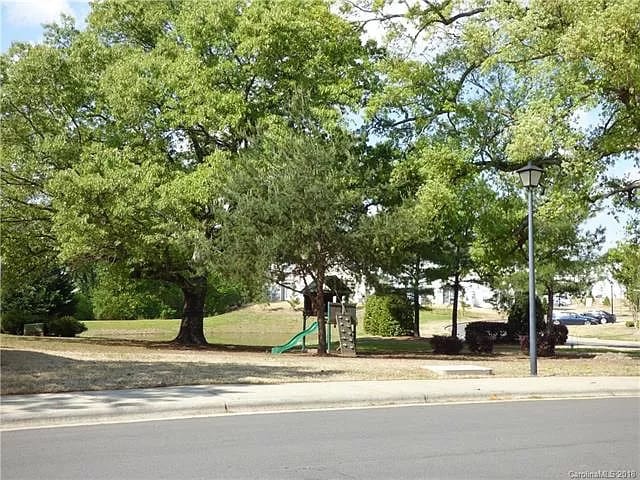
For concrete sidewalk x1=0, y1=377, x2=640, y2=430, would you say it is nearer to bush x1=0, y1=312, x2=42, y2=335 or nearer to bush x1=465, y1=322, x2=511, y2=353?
bush x1=465, y1=322, x2=511, y2=353

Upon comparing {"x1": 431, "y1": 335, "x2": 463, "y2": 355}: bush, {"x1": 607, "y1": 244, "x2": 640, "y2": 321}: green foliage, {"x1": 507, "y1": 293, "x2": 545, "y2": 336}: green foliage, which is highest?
{"x1": 607, "y1": 244, "x2": 640, "y2": 321}: green foliage

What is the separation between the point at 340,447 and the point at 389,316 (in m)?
32.2

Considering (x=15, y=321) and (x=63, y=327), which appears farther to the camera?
(x=15, y=321)

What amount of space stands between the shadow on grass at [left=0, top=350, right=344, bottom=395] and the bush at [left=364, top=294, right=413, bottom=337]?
72.7 feet

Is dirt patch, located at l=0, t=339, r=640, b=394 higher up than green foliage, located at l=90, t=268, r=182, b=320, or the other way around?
green foliage, located at l=90, t=268, r=182, b=320

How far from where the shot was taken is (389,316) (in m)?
40.3

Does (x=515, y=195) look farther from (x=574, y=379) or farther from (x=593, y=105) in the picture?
(x=574, y=379)

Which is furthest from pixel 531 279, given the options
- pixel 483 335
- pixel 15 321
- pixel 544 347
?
pixel 15 321

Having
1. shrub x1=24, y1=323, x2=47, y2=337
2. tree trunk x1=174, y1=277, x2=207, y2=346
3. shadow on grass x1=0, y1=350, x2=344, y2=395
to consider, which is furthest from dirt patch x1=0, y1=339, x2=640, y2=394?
shrub x1=24, y1=323, x2=47, y2=337

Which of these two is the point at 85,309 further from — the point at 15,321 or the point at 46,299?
the point at 15,321

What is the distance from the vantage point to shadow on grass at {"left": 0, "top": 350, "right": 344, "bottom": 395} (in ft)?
43.2

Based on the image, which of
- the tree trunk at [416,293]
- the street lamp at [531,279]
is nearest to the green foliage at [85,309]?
the tree trunk at [416,293]

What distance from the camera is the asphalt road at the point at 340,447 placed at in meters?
7.11

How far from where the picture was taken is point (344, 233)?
22.2 m
